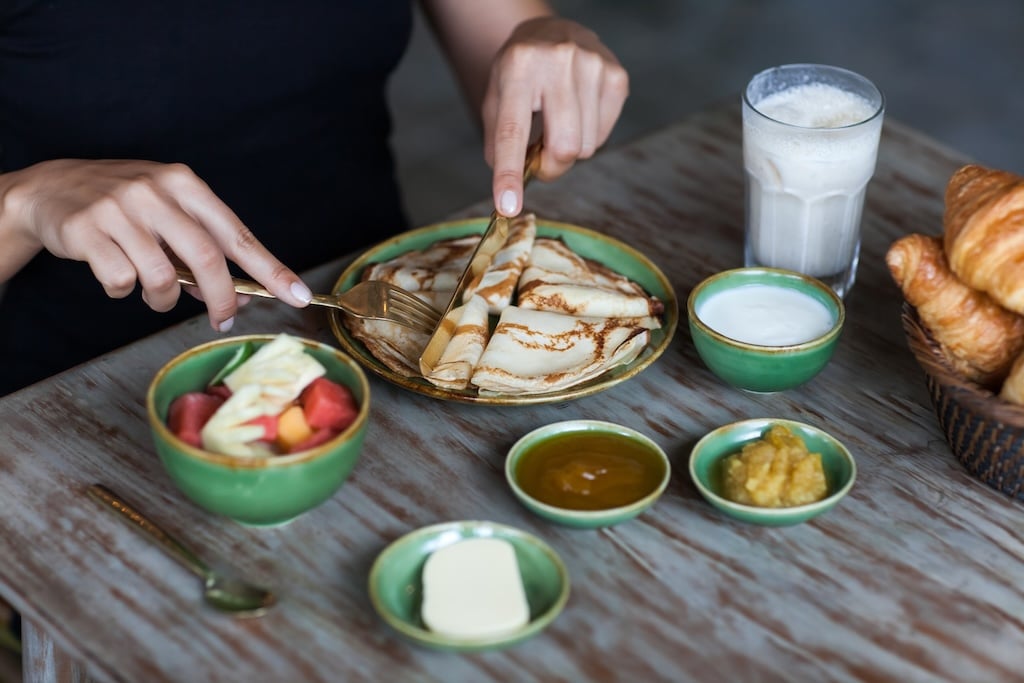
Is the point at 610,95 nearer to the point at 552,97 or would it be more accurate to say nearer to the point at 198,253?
the point at 552,97

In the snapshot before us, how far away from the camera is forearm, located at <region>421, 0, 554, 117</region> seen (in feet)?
5.84

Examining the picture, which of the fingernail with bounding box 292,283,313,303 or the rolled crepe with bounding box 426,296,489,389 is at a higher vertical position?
the fingernail with bounding box 292,283,313,303

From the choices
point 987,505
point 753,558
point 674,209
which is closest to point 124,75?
point 674,209

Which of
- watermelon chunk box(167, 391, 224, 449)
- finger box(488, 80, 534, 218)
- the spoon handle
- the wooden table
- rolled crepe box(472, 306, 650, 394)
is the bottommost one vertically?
the wooden table

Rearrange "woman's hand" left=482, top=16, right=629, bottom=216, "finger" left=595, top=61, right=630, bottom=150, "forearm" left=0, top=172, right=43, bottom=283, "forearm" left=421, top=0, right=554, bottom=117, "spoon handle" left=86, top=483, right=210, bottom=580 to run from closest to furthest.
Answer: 1. "spoon handle" left=86, top=483, right=210, bottom=580
2. "forearm" left=0, top=172, right=43, bottom=283
3. "woman's hand" left=482, top=16, right=629, bottom=216
4. "finger" left=595, top=61, right=630, bottom=150
5. "forearm" left=421, top=0, right=554, bottom=117

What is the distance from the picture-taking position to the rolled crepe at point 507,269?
4.19 ft

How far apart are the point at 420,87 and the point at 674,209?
3083 mm

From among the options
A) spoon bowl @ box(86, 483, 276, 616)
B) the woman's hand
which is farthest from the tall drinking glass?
spoon bowl @ box(86, 483, 276, 616)

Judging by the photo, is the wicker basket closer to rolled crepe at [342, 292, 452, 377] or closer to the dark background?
rolled crepe at [342, 292, 452, 377]

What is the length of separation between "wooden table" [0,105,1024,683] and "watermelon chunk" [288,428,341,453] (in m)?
0.11

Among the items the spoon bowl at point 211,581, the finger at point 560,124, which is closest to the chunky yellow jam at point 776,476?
the spoon bowl at point 211,581

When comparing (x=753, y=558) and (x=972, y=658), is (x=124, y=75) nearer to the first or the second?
(x=753, y=558)

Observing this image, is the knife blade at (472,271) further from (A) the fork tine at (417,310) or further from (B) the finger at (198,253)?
(B) the finger at (198,253)

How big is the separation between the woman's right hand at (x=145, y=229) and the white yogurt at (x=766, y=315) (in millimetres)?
457
